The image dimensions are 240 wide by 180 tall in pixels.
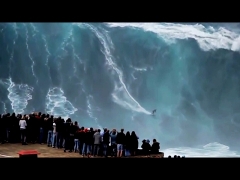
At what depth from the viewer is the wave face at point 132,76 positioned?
2314cm

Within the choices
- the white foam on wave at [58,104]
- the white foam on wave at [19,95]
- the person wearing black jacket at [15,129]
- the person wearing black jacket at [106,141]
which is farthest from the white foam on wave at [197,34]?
the person wearing black jacket at [106,141]

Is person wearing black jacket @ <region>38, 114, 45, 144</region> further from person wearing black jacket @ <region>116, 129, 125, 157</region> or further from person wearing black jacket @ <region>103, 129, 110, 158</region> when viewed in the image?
person wearing black jacket @ <region>116, 129, 125, 157</region>

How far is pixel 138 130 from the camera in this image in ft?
91.1

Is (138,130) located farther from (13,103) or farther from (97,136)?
(97,136)

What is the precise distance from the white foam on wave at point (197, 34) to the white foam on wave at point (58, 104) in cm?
658

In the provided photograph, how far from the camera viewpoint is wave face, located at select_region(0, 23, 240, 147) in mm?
23141

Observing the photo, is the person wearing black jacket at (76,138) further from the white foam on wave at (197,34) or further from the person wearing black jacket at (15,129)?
the white foam on wave at (197,34)

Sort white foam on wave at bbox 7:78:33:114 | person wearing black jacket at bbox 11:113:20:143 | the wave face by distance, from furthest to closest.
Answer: the wave face, white foam on wave at bbox 7:78:33:114, person wearing black jacket at bbox 11:113:20:143

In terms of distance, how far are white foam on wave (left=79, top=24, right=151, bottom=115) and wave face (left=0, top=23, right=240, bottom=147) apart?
0.08 metres

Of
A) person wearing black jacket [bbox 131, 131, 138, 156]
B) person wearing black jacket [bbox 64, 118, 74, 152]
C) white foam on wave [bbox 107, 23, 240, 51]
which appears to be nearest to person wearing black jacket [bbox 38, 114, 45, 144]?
person wearing black jacket [bbox 64, 118, 74, 152]
